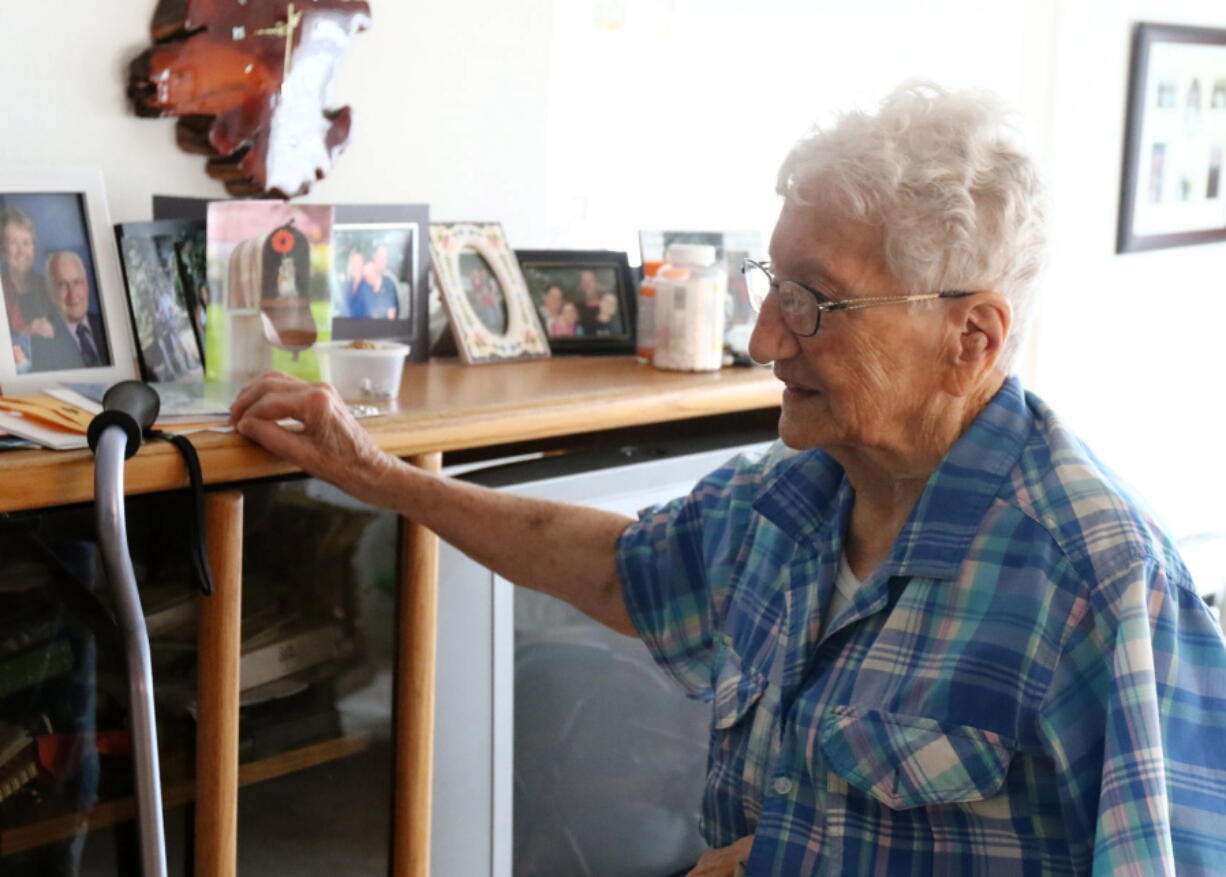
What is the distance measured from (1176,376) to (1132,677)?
2.72m

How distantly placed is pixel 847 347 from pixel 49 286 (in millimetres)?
823

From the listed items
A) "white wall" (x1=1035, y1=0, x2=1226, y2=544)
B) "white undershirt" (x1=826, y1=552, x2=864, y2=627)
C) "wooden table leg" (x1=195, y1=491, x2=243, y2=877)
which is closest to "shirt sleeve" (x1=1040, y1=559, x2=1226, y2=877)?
"white undershirt" (x1=826, y1=552, x2=864, y2=627)

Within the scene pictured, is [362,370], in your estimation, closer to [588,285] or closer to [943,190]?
[588,285]

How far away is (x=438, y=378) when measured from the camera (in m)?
1.71

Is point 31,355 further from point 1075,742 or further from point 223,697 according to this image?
point 1075,742

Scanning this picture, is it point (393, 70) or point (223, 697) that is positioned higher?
point (393, 70)

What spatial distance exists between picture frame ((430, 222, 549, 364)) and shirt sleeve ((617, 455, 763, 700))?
42cm

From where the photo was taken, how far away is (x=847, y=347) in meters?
1.25

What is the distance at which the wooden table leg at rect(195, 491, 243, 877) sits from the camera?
1.32 m

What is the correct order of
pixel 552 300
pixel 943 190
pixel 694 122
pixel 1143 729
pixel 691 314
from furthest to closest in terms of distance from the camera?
pixel 694 122 → pixel 552 300 → pixel 691 314 → pixel 943 190 → pixel 1143 729

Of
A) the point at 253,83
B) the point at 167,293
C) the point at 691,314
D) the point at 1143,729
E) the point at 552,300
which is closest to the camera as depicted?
the point at 1143,729

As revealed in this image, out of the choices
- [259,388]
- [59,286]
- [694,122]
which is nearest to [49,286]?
[59,286]

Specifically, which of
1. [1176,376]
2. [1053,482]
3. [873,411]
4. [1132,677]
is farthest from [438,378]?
[1176,376]

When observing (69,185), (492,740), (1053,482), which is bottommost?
(492,740)
